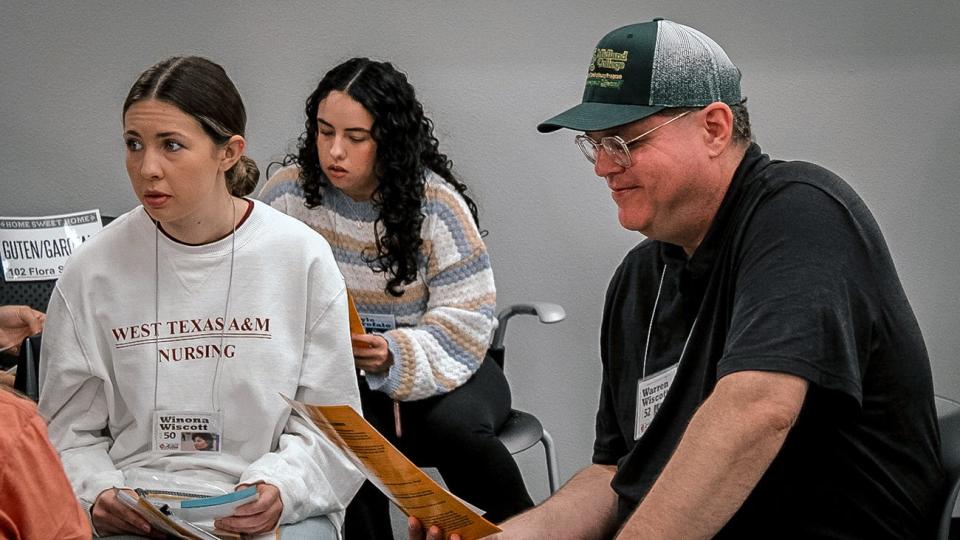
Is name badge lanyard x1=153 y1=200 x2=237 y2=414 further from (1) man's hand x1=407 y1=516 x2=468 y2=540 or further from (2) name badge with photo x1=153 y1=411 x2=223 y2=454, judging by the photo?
(1) man's hand x1=407 y1=516 x2=468 y2=540

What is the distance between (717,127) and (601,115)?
0.16 m

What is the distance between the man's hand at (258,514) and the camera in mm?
1868

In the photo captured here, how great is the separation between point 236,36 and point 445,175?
41.6 inches

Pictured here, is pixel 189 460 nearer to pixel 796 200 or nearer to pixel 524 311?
pixel 796 200

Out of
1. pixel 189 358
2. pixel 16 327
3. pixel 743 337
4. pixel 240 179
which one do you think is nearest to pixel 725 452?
pixel 743 337

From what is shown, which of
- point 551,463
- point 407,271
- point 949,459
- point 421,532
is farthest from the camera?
point 551,463

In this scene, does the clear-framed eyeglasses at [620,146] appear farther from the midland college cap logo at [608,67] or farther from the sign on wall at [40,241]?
the sign on wall at [40,241]

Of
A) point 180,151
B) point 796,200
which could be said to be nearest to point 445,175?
point 180,151

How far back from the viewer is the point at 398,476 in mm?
1503

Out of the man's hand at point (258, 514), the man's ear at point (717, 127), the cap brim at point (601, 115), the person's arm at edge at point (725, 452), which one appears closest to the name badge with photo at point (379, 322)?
the man's hand at point (258, 514)

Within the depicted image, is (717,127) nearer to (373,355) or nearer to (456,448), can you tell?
(373,355)

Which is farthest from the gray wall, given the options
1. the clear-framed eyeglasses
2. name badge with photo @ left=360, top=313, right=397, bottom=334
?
the clear-framed eyeglasses

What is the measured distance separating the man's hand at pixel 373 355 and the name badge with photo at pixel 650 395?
3.40ft

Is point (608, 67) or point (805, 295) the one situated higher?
point (608, 67)
